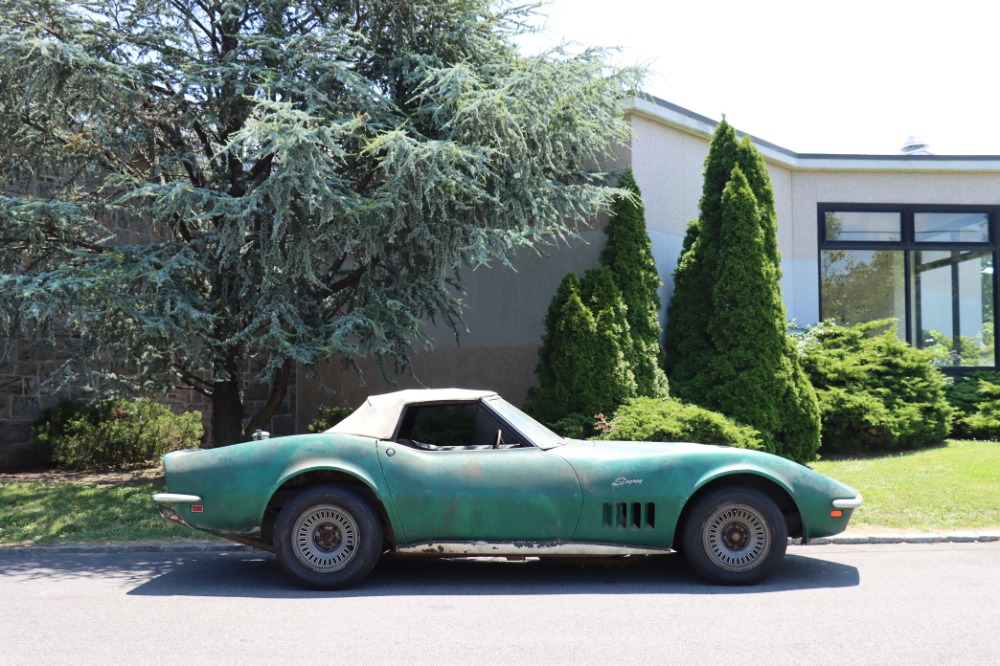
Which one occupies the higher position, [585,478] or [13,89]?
[13,89]

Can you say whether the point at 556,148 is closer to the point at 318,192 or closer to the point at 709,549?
the point at 318,192

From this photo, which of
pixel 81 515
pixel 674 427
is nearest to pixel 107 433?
pixel 81 515

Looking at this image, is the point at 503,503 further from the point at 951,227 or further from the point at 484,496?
the point at 951,227

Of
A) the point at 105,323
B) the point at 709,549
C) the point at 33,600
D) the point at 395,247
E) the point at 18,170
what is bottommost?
the point at 33,600

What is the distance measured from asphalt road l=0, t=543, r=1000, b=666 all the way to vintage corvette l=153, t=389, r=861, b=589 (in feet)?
0.90

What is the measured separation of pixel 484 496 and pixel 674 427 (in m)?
4.41

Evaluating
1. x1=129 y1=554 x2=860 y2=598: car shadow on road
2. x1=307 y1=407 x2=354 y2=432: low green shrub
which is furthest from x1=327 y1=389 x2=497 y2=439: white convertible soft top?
x1=307 y1=407 x2=354 y2=432: low green shrub

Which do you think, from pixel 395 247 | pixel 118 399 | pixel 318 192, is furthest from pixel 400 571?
pixel 118 399

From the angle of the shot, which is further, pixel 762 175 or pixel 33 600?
pixel 762 175

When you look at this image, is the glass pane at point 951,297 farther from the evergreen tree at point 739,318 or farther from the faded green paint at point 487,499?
the faded green paint at point 487,499

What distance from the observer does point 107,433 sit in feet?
42.3

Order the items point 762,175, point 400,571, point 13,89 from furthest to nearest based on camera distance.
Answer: point 762,175 < point 13,89 < point 400,571

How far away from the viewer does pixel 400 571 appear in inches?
271

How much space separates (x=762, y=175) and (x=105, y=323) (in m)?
8.64
